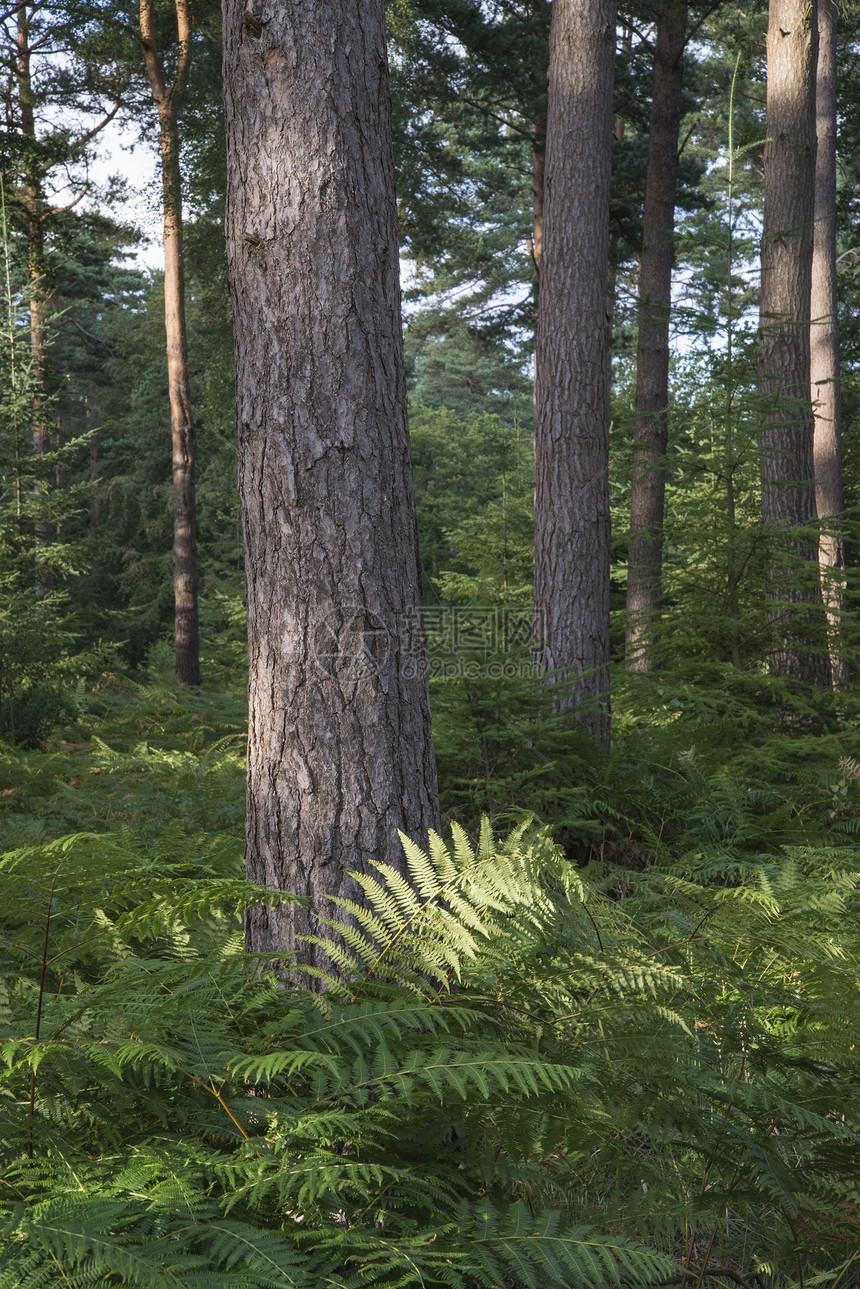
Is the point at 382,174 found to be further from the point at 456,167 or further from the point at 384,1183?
the point at 456,167

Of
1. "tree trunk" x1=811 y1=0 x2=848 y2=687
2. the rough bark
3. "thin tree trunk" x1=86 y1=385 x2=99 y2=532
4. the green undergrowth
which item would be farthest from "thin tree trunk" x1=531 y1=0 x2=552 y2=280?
"thin tree trunk" x1=86 y1=385 x2=99 y2=532

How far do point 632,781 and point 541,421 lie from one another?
8.91 feet

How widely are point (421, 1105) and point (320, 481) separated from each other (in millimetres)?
1522

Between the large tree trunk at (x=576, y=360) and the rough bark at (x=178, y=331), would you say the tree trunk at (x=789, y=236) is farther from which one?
the rough bark at (x=178, y=331)

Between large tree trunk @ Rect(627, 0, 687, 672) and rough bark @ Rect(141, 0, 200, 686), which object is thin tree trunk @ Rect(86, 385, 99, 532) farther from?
large tree trunk @ Rect(627, 0, 687, 672)

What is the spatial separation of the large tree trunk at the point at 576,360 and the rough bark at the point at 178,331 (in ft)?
22.2

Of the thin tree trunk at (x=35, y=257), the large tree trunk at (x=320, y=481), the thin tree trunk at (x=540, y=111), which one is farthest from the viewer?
the thin tree trunk at (x=35, y=257)

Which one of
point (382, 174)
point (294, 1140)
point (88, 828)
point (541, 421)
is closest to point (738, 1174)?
point (294, 1140)

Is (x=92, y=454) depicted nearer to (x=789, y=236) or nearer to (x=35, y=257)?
(x=35, y=257)

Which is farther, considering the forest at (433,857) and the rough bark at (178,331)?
the rough bark at (178,331)

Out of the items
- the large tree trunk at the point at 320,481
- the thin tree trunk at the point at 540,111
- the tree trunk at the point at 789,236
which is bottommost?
the large tree trunk at the point at 320,481

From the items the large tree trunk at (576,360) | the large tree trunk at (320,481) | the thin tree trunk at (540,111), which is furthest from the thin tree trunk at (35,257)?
the large tree trunk at (320,481)

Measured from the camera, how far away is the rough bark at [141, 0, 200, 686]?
10.8 meters

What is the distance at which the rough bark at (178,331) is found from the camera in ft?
35.3
